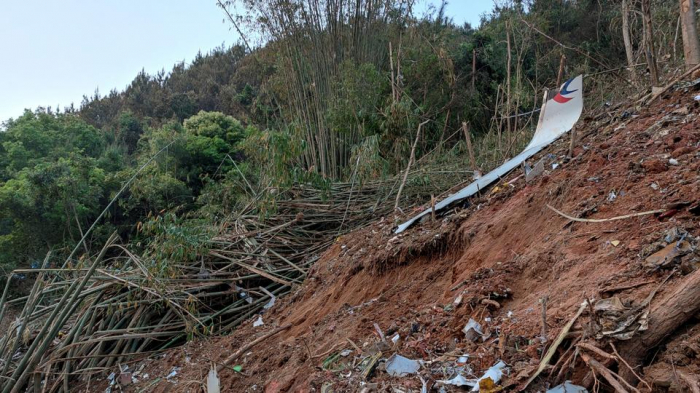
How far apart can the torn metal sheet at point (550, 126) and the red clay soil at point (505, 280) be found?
0.11 m

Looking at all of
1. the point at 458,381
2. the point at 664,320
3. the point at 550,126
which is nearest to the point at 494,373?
the point at 458,381

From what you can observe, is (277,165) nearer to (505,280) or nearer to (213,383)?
(213,383)

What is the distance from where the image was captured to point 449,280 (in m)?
2.63

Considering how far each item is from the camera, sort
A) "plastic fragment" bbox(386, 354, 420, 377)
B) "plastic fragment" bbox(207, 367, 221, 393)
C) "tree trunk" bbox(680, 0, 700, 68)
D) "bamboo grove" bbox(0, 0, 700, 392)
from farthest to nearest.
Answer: "bamboo grove" bbox(0, 0, 700, 392) < "tree trunk" bbox(680, 0, 700, 68) < "plastic fragment" bbox(207, 367, 221, 393) < "plastic fragment" bbox(386, 354, 420, 377)

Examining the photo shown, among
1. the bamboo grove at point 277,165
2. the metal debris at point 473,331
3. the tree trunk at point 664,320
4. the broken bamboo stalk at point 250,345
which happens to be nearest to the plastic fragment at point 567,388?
the tree trunk at point 664,320

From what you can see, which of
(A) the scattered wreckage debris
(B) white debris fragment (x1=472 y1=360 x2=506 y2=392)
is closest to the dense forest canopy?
(A) the scattered wreckage debris

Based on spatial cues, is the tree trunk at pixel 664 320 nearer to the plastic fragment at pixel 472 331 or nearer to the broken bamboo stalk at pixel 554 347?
the broken bamboo stalk at pixel 554 347

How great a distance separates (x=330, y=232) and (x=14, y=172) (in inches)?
349

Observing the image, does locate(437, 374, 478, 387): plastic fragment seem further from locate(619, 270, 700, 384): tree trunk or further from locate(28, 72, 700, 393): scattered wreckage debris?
locate(619, 270, 700, 384): tree trunk

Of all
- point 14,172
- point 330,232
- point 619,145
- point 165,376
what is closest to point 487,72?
point 330,232

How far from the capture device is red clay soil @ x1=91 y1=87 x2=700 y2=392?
167 cm

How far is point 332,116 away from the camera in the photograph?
21.5 ft

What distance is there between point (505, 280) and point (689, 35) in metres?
2.27

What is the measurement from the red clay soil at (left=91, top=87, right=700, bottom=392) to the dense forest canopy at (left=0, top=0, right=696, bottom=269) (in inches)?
39.5
